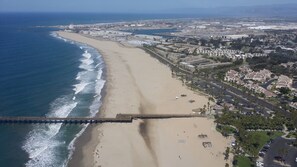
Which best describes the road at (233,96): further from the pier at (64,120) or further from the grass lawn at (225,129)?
the pier at (64,120)

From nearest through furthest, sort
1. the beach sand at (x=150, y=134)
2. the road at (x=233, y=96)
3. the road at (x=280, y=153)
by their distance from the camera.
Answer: the road at (x=280, y=153) → the beach sand at (x=150, y=134) → the road at (x=233, y=96)

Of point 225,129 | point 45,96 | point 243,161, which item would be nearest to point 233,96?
point 225,129

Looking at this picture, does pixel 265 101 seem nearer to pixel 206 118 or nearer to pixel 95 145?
pixel 206 118

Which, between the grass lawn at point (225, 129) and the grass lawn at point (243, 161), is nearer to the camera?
the grass lawn at point (243, 161)

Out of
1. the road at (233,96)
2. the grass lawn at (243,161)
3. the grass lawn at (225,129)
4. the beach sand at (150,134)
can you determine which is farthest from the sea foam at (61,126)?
the road at (233,96)

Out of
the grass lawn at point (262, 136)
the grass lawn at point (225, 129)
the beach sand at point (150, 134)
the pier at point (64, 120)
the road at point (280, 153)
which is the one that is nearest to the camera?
the road at point (280, 153)

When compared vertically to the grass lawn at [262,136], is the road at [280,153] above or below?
below

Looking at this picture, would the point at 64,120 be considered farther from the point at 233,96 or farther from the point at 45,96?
the point at 233,96

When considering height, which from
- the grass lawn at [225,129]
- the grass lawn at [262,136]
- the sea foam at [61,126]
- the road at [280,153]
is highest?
the sea foam at [61,126]
